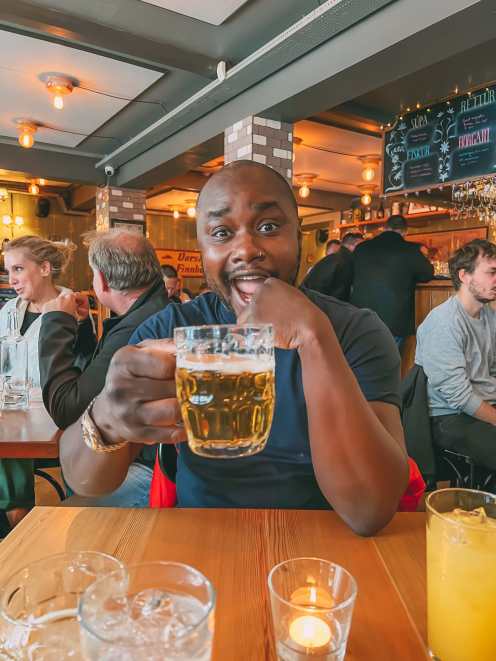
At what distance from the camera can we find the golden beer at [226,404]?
646mm

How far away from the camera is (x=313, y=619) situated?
571 mm

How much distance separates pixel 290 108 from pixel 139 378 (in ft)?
13.7

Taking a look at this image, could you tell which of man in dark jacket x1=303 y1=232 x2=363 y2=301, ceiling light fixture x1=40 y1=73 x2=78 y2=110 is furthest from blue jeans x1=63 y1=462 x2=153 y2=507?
ceiling light fixture x1=40 y1=73 x2=78 y2=110

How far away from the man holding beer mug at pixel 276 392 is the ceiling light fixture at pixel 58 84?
4269mm

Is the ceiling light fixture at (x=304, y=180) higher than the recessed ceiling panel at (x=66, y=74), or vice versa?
the recessed ceiling panel at (x=66, y=74)

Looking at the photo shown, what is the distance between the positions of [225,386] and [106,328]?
5.17 ft

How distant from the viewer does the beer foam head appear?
634mm

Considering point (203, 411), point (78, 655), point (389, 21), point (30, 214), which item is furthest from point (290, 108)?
point (30, 214)

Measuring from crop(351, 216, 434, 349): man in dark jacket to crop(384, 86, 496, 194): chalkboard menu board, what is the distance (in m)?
0.83

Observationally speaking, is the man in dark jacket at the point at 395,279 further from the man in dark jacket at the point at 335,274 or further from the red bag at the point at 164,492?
the red bag at the point at 164,492

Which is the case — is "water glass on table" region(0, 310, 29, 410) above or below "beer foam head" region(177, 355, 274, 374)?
below

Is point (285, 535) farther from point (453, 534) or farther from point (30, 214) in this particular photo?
point (30, 214)

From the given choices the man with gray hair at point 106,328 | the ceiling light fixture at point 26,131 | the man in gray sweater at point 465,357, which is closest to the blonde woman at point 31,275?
the man with gray hair at point 106,328

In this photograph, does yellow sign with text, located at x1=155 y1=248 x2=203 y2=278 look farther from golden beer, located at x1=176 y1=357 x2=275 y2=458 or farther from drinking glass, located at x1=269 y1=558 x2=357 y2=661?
drinking glass, located at x1=269 y1=558 x2=357 y2=661
